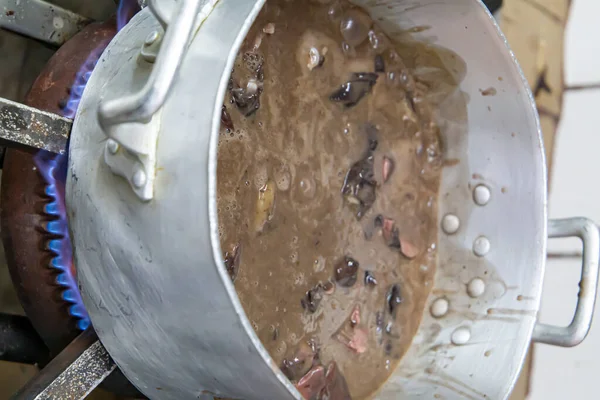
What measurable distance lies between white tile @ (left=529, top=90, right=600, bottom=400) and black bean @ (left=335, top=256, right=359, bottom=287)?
0.55 m

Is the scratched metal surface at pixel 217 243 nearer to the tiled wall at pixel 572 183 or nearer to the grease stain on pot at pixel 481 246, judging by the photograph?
the grease stain on pot at pixel 481 246

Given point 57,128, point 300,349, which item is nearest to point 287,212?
point 300,349

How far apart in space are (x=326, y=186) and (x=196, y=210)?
0.36 m

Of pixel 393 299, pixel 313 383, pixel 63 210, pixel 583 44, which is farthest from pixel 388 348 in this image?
pixel 583 44

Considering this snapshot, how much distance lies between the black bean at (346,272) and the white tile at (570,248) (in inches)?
21.8

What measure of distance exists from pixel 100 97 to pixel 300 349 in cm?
37

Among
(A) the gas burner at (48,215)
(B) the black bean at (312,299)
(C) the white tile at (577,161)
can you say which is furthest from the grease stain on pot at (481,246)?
(A) the gas burner at (48,215)

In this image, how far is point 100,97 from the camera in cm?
51

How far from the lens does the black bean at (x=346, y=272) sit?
764mm

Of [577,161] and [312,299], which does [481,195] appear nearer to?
[312,299]

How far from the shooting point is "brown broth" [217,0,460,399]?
2.09 feet

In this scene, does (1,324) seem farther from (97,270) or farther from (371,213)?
(371,213)

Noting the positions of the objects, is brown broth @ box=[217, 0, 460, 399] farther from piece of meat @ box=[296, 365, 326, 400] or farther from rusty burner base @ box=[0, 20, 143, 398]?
rusty burner base @ box=[0, 20, 143, 398]

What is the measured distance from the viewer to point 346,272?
771 millimetres
